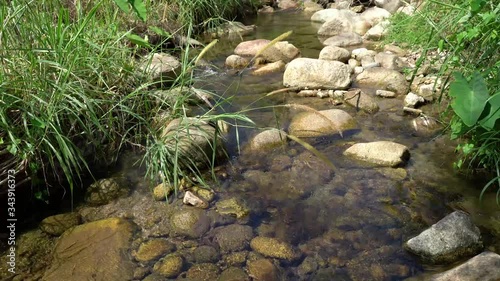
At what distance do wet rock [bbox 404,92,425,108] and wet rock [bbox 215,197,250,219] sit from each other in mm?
2095

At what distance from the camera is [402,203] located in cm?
255

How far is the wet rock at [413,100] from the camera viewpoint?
3756 millimetres

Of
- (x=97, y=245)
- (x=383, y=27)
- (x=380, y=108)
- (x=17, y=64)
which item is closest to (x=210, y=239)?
(x=97, y=245)

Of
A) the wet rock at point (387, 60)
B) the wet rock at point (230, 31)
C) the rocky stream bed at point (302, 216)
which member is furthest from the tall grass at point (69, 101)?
the wet rock at point (230, 31)

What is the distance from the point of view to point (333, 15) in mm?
7363

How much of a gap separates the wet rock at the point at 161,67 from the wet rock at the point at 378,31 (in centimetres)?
332

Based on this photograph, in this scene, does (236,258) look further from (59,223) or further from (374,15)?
(374,15)

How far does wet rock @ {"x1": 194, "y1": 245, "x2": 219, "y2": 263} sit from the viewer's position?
2.20 metres

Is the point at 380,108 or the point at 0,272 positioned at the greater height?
the point at 0,272

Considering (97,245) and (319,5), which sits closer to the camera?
(97,245)

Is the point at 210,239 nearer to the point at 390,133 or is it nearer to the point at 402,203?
the point at 402,203

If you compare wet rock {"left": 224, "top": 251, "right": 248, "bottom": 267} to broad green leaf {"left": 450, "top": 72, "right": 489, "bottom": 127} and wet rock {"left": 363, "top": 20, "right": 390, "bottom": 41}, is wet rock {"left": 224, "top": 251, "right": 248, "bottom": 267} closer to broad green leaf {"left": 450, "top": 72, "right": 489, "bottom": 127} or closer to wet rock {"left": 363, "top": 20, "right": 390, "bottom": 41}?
broad green leaf {"left": 450, "top": 72, "right": 489, "bottom": 127}

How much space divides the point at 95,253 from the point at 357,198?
1.68 meters

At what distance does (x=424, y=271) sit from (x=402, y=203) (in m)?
0.61
